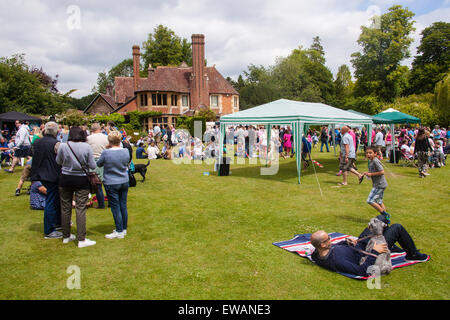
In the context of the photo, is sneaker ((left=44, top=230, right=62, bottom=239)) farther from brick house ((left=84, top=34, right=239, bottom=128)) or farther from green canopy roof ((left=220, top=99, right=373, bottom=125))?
brick house ((left=84, top=34, right=239, bottom=128))

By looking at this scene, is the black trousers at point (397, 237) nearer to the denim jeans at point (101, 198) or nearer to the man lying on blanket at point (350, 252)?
the man lying on blanket at point (350, 252)

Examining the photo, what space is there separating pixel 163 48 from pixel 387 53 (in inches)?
1387

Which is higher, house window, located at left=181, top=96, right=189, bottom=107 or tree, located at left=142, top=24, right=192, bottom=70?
tree, located at left=142, top=24, right=192, bottom=70

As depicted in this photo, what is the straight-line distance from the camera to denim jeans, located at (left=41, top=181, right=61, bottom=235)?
19.1ft

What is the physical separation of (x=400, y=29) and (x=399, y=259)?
49.4 metres

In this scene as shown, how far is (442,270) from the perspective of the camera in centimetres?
460

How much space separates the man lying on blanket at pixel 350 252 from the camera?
4.38 meters

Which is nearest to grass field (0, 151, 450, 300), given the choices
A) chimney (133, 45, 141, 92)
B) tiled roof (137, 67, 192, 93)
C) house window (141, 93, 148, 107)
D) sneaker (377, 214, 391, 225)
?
sneaker (377, 214, 391, 225)

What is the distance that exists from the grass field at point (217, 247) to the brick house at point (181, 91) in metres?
33.8

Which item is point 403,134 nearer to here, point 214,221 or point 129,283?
point 214,221

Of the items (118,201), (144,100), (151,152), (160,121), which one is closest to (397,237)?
(118,201)

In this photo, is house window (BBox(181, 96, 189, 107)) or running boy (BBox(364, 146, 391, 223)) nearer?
running boy (BBox(364, 146, 391, 223))

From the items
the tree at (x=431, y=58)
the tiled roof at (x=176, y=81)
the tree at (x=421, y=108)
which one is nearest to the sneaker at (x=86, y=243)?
the tree at (x=421, y=108)
